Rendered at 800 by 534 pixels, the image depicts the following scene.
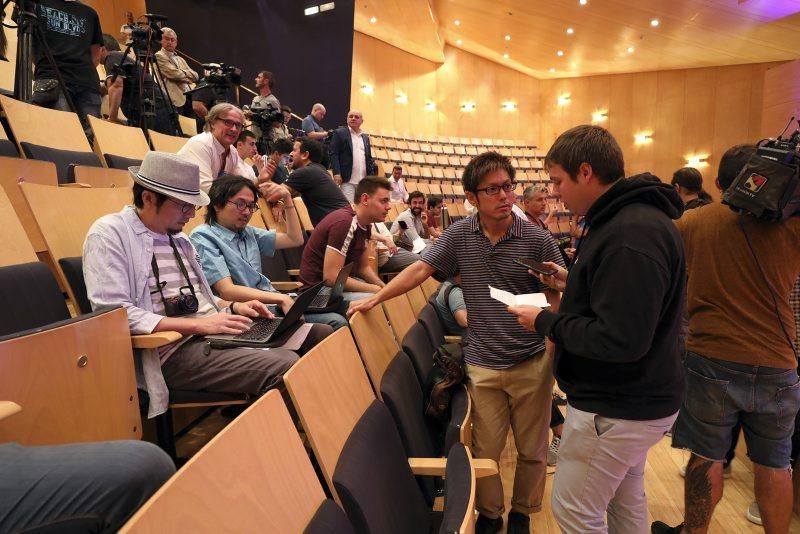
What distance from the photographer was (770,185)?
4.22 ft

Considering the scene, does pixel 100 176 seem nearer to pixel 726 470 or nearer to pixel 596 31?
pixel 726 470

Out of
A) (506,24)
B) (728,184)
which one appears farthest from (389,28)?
(728,184)

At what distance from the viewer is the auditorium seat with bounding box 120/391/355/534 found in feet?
1.77

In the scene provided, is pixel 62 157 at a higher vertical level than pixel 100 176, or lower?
higher

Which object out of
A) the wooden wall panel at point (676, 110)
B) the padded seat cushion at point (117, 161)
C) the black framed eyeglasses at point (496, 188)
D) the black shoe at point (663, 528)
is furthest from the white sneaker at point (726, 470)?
the wooden wall panel at point (676, 110)

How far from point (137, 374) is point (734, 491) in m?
2.24

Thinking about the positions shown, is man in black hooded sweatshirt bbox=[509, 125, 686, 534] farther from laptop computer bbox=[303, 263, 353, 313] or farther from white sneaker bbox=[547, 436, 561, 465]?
laptop computer bbox=[303, 263, 353, 313]

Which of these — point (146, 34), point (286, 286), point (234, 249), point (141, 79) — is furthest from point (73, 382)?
point (146, 34)

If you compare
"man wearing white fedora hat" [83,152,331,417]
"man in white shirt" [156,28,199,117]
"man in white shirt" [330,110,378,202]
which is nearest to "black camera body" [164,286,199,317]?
"man wearing white fedora hat" [83,152,331,417]

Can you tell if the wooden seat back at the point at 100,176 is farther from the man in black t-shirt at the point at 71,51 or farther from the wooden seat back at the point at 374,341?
the wooden seat back at the point at 374,341

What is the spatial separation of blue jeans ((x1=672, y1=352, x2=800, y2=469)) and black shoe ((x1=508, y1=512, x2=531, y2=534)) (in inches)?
22.2

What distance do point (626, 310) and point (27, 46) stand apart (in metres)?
3.31

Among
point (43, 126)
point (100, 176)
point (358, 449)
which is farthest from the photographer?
point (43, 126)

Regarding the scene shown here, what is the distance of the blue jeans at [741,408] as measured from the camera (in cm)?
136
